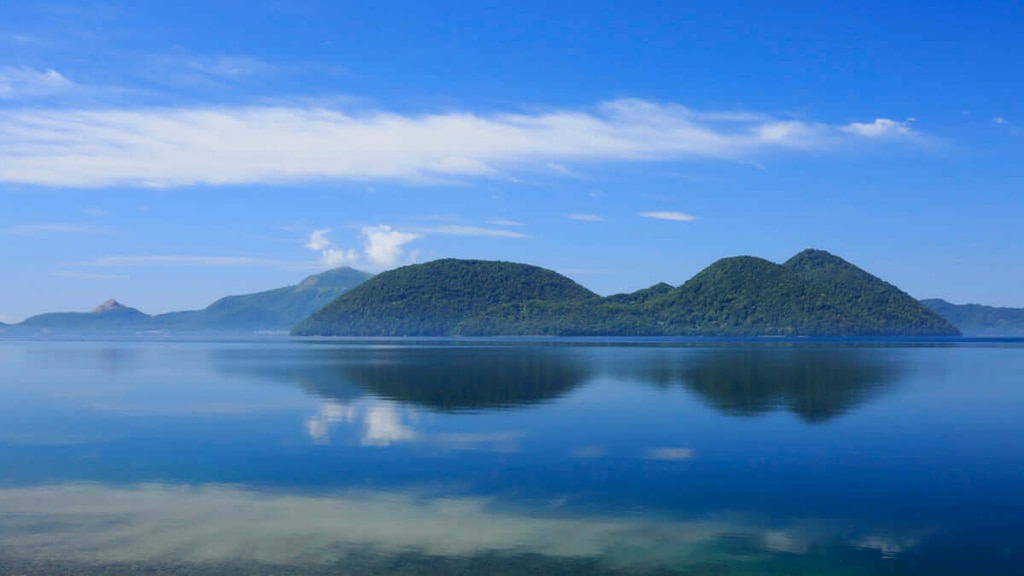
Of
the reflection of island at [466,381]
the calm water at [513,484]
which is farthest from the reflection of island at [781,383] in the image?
the reflection of island at [466,381]

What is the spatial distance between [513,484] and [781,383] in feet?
146

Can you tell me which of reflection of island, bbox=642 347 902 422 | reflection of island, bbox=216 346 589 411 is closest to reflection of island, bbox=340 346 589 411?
reflection of island, bbox=216 346 589 411

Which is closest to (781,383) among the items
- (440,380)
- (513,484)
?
(440,380)

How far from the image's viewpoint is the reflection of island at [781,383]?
1895 inches

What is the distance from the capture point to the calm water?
18203 mm

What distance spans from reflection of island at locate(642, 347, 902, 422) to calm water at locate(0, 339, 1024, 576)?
69 centimetres

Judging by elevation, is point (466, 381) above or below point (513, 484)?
above

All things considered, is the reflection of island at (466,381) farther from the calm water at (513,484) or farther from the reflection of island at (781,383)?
the reflection of island at (781,383)

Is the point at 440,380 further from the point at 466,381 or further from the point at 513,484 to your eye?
the point at 513,484

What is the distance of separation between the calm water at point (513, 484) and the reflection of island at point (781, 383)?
690 mm

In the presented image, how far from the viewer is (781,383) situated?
A: 65.2m

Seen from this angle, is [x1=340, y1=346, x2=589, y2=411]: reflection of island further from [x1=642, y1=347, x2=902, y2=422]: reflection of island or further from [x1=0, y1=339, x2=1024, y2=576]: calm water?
[x1=642, y1=347, x2=902, y2=422]: reflection of island

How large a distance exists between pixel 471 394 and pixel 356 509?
107 ft

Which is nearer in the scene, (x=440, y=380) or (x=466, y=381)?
(x=466, y=381)
